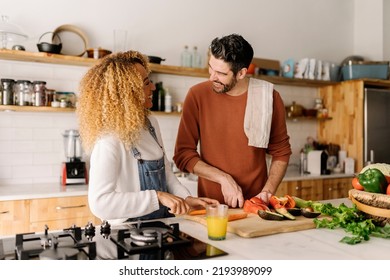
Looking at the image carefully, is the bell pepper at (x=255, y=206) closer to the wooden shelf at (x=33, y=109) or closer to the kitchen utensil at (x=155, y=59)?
the wooden shelf at (x=33, y=109)

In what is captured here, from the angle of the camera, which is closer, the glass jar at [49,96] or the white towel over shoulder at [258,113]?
the white towel over shoulder at [258,113]

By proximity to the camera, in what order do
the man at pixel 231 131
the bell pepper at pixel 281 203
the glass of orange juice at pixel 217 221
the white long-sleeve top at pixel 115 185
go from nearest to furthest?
1. the glass of orange juice at pixel 217 221
2. the white long-sleeve top at pixel 115 185
3. the bell pepper at pixel 281 203
4. the man at pixel 231 131

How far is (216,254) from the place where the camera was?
129cm

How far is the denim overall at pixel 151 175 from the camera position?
1836mm

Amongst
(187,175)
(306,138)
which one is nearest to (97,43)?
(187,175)

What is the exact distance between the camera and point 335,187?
15.1ft

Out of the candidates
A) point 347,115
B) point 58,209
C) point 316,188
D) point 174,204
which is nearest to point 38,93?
point 58,209

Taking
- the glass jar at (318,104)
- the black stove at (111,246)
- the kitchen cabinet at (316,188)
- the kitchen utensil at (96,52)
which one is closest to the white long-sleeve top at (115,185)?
the black stove at (111,246)

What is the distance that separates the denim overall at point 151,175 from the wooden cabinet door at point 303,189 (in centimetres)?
242

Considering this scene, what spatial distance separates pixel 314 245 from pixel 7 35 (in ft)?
10.1

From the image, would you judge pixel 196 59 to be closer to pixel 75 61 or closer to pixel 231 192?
pixel 75 61

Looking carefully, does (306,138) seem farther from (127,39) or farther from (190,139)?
(190,139)

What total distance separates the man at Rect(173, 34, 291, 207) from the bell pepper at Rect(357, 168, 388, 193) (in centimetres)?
66

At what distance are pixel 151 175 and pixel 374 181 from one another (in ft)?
3.13
